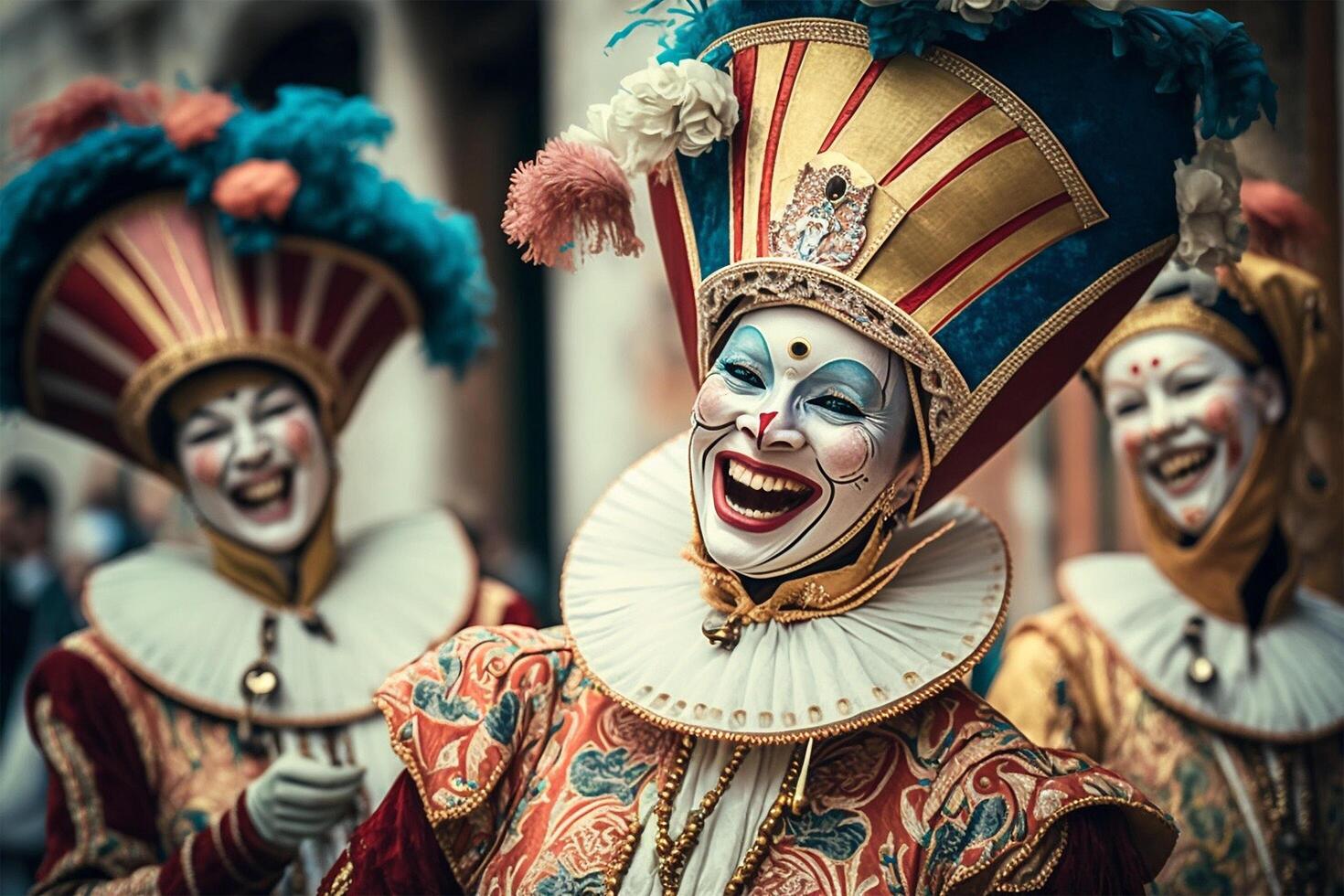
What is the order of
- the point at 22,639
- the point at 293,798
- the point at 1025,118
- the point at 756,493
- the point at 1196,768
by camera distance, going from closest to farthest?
the point at 1025,118 < the point at 756,493 < the point at 293,798 < the point at 1196,768 < the point at 22,639

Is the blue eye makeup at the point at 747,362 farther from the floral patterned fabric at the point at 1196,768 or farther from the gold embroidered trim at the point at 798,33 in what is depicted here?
the floral patterned fabric at the point at 1196,768

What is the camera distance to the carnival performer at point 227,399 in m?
3.84

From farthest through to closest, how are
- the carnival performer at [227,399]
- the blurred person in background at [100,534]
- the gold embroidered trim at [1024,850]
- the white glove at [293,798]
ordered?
the blurred person in background at [100,534], the carnival performer at [227,399], the white glove at [293,798], the gold embroidered trim at [1024,850]

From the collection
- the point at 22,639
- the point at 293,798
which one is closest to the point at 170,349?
the point at 293,798

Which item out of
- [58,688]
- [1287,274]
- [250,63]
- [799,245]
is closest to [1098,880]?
[799,245]

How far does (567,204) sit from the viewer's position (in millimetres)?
2936

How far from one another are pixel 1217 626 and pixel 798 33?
6.23 feet

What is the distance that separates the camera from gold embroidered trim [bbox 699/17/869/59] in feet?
9.11

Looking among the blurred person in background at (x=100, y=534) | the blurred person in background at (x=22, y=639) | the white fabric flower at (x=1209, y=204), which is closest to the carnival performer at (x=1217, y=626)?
the white fabric flower at (x=1209, y=204)

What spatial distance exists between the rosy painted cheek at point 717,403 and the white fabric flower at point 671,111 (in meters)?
0.37

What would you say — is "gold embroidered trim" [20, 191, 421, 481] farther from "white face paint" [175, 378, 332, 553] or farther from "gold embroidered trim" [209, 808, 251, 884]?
"gold embroidered trim" [209, 808, 251, 884]

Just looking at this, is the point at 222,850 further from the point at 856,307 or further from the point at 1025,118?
the point at 1025,118

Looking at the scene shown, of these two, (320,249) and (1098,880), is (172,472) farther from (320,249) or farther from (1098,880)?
(1098,880)

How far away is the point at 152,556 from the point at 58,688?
54 cm
